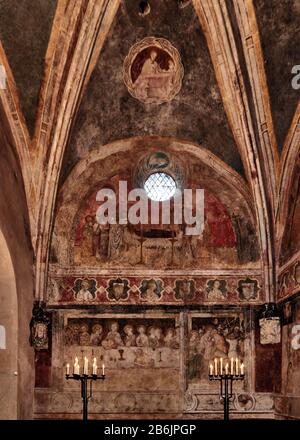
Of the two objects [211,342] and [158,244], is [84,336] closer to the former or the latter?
[158,244]

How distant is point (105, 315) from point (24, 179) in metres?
3.59

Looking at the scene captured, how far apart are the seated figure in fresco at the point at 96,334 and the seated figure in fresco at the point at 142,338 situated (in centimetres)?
84

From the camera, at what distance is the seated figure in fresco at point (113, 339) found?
20938 millimetres

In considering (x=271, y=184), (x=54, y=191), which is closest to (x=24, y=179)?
(x=54, y=191)

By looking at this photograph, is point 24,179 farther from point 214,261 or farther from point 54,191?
Result: point 214,261

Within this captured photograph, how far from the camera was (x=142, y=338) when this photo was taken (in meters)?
21.0

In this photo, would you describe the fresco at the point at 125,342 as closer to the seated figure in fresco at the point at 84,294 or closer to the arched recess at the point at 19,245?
the seated figure in fresco at the point at 84,294

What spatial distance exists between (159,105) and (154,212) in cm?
253

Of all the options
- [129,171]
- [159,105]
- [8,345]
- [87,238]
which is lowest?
[8,345]

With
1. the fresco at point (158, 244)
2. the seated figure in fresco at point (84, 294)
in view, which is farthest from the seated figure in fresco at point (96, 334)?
the fresco at point (158, 244)

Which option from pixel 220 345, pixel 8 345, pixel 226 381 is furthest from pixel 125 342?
pixel 226 381

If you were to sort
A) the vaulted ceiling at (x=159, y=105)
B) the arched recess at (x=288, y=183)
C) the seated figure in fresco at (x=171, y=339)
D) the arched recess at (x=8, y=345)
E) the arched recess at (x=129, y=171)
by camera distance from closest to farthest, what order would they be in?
the arched recess at (x=8, y=345) → the vaulted ceiling at (x=159, y=105) → the arched recess at (x=288, y=183) → the seated figure in fresco at (x=171, y=339) → the arched recess at (x=129, y=171)
